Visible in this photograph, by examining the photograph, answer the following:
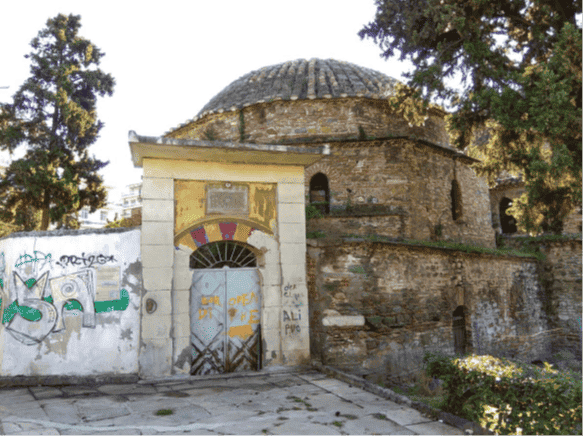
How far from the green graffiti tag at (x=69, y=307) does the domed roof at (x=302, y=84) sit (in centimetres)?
779

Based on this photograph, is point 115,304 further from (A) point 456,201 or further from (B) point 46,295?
(A) point 456,201

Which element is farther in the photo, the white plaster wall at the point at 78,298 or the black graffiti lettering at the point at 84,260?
the black graffiti lettering at the point at 84,260

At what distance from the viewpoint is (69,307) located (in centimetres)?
733

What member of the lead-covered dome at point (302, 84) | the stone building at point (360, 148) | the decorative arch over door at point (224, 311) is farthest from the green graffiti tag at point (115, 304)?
the lead-covered dome at point (302, 84)

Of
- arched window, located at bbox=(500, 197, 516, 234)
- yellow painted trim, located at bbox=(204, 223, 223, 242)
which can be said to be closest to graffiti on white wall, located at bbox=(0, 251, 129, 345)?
yellow painted trim, located at bbox=(204, 223, 223, 242)

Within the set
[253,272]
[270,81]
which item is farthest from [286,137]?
[253,272]

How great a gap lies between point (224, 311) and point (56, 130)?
38.3 ft

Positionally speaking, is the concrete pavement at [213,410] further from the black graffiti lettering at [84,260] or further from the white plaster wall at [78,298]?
the black graffiti lettering at [84,260]

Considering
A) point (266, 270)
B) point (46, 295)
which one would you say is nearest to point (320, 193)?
point (266, 270)

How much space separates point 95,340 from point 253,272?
3114mm

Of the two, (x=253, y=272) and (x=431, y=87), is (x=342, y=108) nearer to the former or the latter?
(x=431, y=87)

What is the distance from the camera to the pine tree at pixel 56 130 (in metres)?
14.6

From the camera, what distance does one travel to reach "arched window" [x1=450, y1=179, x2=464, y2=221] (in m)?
14.2

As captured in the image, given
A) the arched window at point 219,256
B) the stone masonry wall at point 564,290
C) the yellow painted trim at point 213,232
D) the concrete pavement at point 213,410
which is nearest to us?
the concrete pavement at point 213,410
